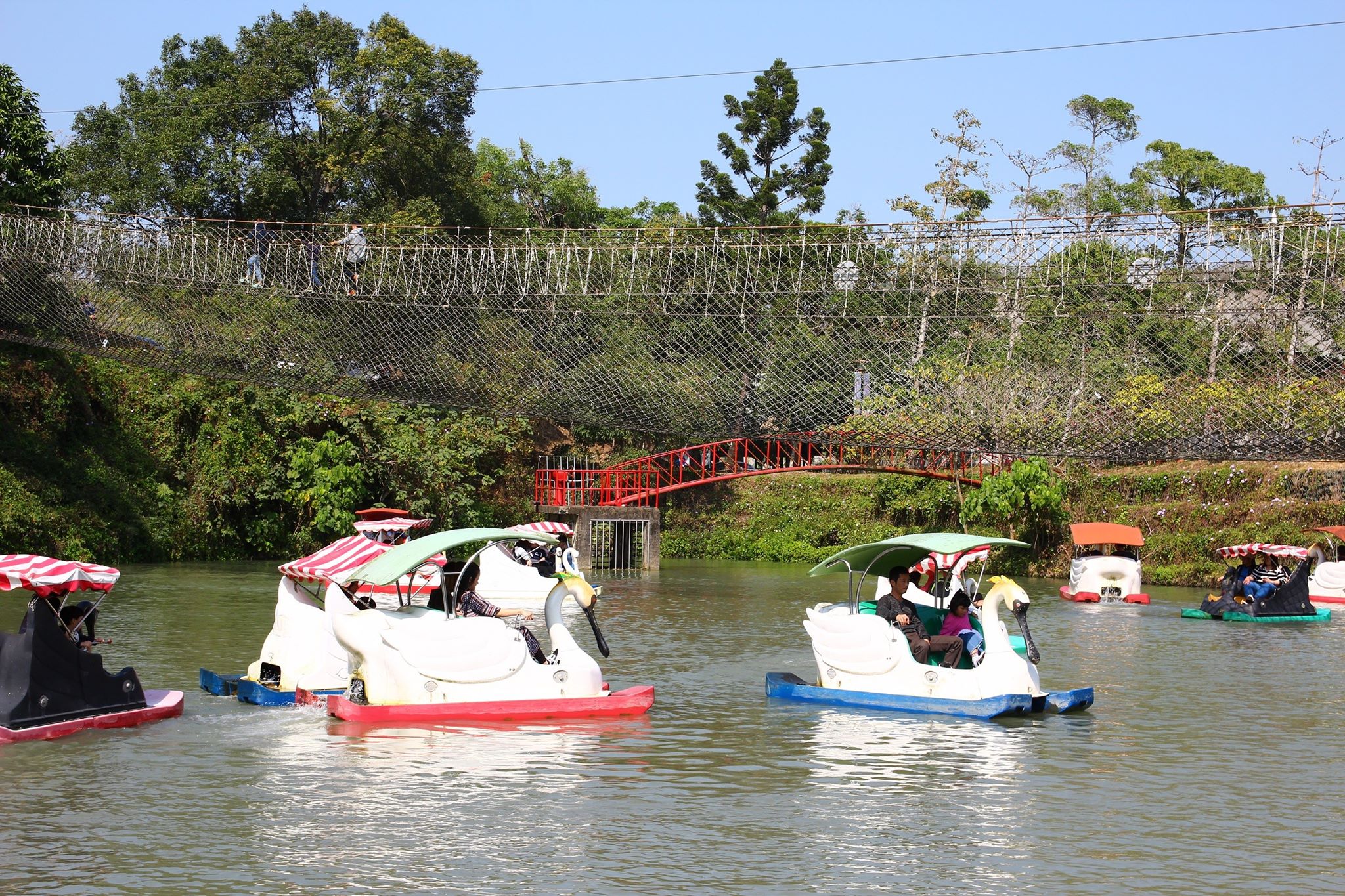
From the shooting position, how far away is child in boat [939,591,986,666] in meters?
11.9

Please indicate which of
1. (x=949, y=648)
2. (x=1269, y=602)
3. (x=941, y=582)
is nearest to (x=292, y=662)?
(x=949, y=648)

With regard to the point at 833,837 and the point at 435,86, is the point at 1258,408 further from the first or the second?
the point at 435,86

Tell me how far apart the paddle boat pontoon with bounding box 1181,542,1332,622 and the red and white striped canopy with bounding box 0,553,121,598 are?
16006mm

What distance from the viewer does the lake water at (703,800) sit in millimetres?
7212

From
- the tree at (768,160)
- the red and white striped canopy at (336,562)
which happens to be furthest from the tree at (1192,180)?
the red and white striped canopy at (336,562)

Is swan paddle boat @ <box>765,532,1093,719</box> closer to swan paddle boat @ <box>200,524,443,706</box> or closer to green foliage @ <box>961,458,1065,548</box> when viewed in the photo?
swan paddle boat @ <box>200,524,443,706</box>

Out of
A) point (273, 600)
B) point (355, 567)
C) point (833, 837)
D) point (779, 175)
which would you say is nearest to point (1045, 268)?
point (355, 567)

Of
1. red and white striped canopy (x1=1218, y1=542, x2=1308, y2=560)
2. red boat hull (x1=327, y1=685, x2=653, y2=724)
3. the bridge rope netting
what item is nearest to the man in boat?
red boat hull (x1=327, y1=685, x2=653, y2=724)

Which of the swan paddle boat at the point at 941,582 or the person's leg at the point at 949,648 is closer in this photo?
the person's leg at the point at 949,648

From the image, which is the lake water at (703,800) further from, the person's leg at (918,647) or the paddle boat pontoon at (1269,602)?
the paddle boat pontoon at (1269,602)

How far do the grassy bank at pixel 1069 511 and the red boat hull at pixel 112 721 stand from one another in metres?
21.1

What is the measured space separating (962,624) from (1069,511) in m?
19.0

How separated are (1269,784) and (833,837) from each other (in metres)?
3.44

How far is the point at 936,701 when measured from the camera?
11.5m
